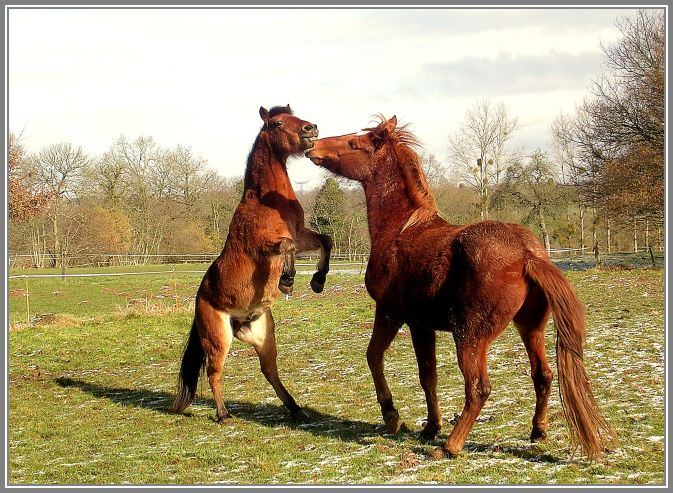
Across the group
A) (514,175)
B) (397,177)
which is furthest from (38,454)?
(514,175)

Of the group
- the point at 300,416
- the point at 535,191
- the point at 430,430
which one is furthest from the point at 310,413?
the point at 535,191

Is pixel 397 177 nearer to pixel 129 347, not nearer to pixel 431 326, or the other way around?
pixel 431 326

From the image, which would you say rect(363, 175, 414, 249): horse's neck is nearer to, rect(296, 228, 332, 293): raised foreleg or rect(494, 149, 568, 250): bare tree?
rect(296, 228, 332, 293): raised foreleg

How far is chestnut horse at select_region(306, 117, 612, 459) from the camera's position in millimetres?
4801

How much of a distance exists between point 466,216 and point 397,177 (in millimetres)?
15940

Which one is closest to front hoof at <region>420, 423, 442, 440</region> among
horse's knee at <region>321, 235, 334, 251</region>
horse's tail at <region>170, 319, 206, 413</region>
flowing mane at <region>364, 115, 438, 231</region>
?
flowing mane at <region>364, 115, 438, 231</region>

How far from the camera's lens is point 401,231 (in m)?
5.83

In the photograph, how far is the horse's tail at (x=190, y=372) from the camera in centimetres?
792

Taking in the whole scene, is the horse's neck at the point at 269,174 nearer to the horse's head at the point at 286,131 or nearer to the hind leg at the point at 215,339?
the horse's head at the point at 286,131

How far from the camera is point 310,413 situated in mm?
7262

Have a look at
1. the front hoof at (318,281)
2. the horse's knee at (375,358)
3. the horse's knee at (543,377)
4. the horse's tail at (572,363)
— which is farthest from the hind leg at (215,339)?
the horse's tail at (572,363)

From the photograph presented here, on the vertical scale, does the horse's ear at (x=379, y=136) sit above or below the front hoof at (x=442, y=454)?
above

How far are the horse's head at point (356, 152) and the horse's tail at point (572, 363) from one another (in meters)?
2.07

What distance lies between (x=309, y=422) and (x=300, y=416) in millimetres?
175
